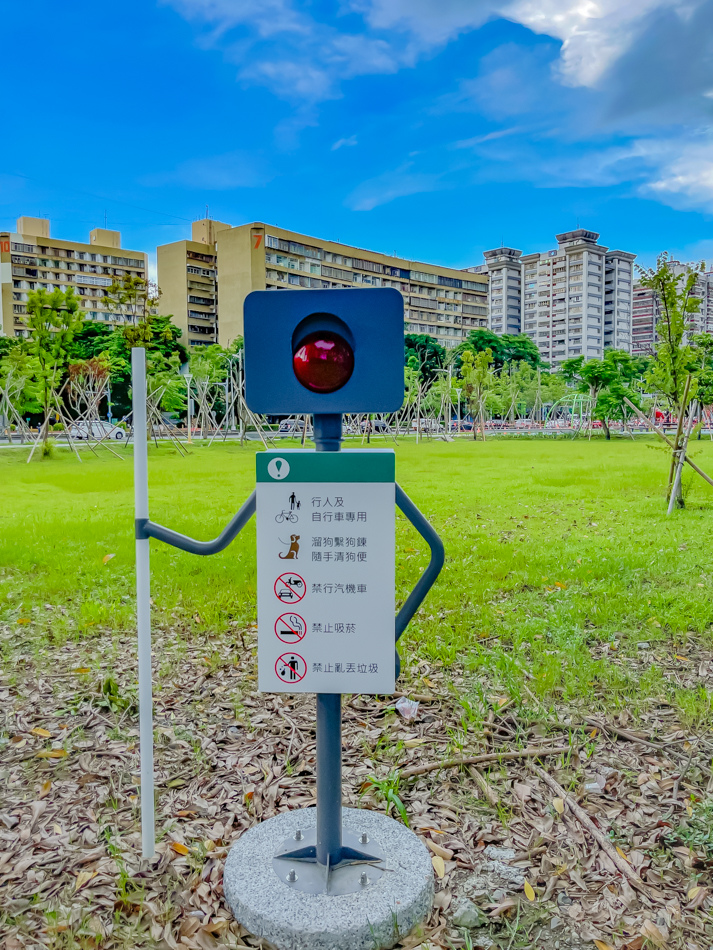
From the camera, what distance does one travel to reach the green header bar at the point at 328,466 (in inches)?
71.7

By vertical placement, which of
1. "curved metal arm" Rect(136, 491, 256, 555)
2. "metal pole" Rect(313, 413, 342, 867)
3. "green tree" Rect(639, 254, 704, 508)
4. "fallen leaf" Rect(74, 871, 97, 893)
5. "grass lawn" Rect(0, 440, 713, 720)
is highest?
"green tree" Rect(639, 254, 704, 508)

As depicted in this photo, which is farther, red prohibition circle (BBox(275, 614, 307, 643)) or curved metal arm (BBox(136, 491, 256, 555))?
curved metal arm (BBox(136, 491, 256, 555))

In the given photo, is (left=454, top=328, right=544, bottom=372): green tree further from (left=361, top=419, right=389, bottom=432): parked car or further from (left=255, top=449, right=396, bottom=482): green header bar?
(left=255, top=449, right=396, bottom=482): green header bar

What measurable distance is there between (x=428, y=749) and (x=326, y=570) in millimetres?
1559

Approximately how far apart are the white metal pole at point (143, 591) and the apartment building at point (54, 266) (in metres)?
71.8

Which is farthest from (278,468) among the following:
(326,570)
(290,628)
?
(290,628)

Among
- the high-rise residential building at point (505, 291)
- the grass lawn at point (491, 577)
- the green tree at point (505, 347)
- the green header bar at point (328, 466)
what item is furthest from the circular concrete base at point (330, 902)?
the high-rise residential building at point (505, 291)

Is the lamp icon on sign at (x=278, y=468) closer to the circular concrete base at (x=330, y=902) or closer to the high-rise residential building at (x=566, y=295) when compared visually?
the circular concrete base at (x=330, y=902)

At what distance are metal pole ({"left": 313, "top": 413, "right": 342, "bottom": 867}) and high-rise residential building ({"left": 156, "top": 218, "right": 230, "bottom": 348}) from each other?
230ft

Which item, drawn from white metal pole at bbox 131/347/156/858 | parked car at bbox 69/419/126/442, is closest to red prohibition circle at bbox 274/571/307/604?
white metal pole at bbox 131/347/156/858

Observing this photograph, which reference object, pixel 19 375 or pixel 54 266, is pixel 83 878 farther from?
pixel 54 266

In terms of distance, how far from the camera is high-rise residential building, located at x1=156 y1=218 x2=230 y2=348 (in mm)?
70312

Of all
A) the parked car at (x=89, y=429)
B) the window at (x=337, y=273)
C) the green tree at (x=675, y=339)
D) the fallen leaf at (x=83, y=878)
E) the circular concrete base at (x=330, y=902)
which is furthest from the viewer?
the window at (x=337, y=273)

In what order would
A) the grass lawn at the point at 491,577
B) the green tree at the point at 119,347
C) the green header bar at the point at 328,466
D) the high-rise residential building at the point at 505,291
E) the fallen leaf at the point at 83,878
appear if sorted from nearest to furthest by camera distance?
1. the green header bar at the point at 328,466
2. the fallen leaf at the point at 83,878
3. the grass lawn at the point at 491,577
4. the green tree at the point at 119,347
5. the high-rise residential building at the point at 505,291
